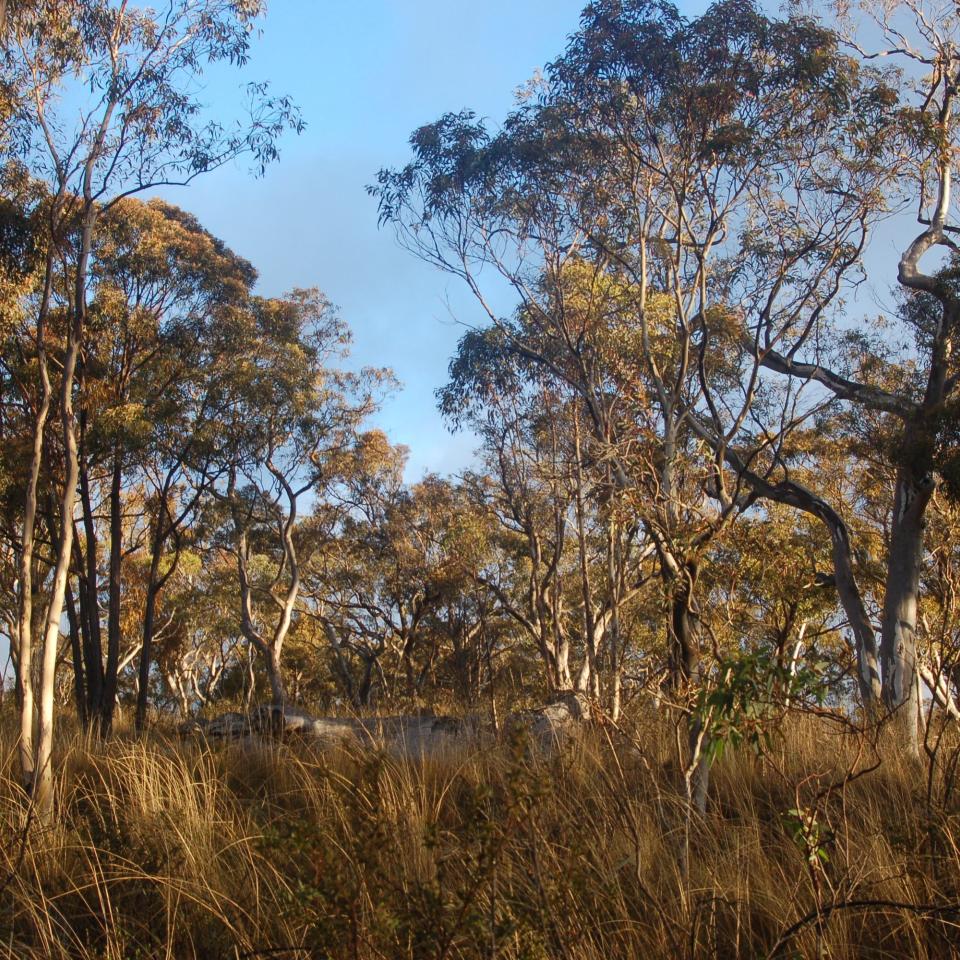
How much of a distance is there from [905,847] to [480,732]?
12.2 ft

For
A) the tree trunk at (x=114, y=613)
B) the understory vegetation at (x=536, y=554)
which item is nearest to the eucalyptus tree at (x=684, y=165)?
the understory vegetation at (x=536, y=554)

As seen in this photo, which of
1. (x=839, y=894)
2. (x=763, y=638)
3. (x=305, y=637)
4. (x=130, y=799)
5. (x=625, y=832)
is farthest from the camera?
(x=305, y=637)

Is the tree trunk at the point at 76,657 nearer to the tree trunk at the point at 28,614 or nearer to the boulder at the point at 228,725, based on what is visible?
the boulder at the point at 228,725

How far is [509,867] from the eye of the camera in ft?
11.9

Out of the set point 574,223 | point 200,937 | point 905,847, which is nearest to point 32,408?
point 574,223

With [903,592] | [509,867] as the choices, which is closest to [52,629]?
[509,867]

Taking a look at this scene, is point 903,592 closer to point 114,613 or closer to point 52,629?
point 52,629

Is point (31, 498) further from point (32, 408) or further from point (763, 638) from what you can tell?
point (763, 638)

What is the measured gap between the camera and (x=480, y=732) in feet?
23.3

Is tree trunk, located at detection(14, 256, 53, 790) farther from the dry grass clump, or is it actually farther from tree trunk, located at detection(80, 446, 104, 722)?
tree trunk, located at detection(80, 446, 104, 722)

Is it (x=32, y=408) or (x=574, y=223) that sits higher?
(x=574, y=223)

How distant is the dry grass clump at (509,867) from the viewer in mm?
2850

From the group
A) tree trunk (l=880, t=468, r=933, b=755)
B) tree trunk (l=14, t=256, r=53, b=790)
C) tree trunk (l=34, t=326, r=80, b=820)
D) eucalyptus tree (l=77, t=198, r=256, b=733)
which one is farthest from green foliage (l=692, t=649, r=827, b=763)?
eucalyptus tree (l=77, t=198, r=256, b=733)

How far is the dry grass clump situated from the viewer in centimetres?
285
